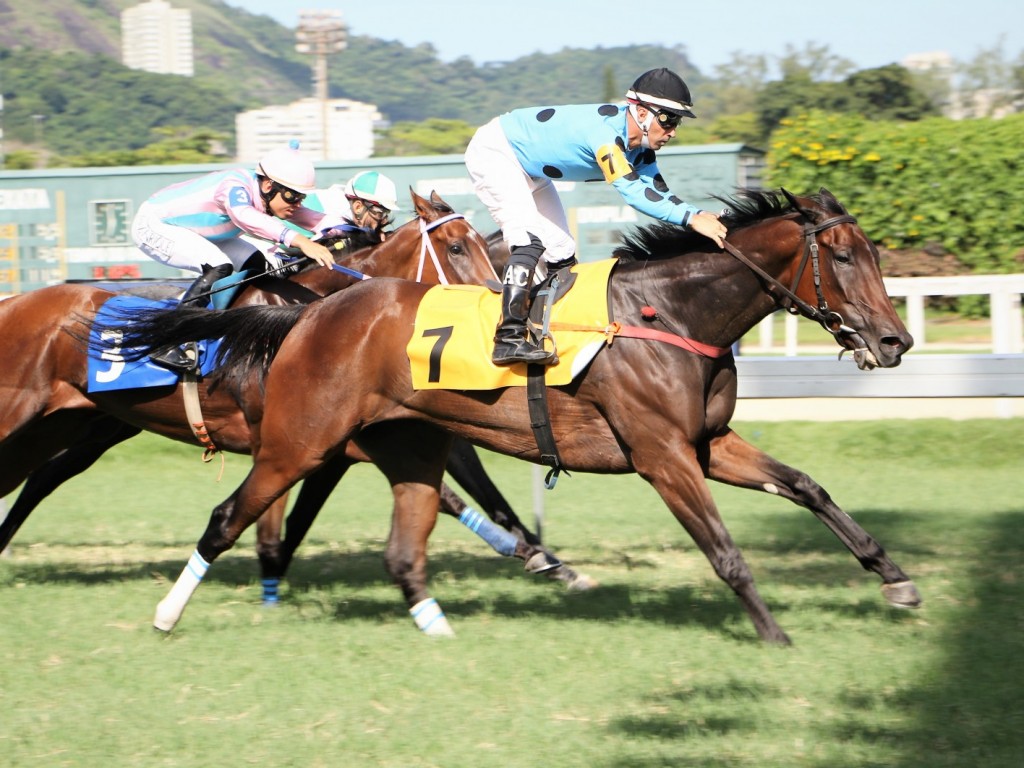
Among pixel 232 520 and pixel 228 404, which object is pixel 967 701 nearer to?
pixel 232 520

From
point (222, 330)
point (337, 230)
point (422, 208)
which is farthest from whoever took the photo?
A: point (337, 230)

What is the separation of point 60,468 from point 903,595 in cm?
439

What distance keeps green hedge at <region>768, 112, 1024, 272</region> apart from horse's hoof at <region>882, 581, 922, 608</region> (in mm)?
11192

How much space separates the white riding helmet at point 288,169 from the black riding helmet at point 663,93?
1.79 metres

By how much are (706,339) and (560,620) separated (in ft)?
4.52

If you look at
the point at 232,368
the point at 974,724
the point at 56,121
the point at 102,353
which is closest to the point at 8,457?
the point at 102,353

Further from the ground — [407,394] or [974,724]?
[407,394]

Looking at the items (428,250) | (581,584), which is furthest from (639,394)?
(428,250)

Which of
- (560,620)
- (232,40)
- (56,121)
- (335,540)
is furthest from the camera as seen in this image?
(232,40)

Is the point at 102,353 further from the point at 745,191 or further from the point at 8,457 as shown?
the point at 745,191

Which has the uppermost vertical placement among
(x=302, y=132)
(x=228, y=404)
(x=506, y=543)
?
(x=302, y=132)

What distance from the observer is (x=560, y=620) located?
558 centimetres

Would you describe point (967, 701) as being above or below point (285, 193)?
below

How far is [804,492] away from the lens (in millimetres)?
5250
